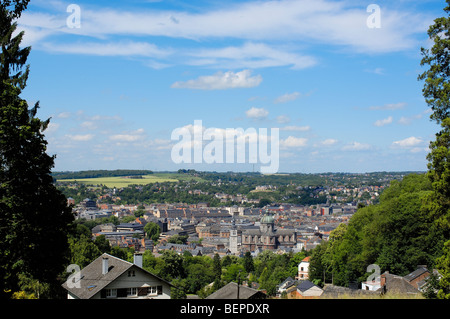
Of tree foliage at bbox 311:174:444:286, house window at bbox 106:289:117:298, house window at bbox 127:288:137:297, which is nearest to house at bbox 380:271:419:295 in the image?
tree foliage at bbox 311:174:444:286

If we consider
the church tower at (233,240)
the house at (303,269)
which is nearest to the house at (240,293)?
the house at (303,269)

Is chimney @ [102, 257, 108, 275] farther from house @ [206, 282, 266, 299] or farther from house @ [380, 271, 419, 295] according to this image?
house @ [380, 271, 419, 295]

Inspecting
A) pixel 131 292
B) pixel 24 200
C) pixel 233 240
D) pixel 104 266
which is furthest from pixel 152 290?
pixel 233 240

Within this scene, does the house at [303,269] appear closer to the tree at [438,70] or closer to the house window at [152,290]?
the house window at [152,290]
